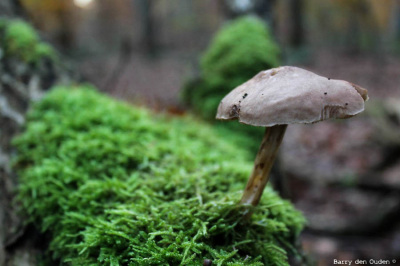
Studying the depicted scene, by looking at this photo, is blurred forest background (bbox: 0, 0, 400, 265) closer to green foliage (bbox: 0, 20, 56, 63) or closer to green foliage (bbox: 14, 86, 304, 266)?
green foliage (bbox: 0, 20, 56, 63)

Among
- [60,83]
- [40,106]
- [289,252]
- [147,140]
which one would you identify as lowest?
[289,252]

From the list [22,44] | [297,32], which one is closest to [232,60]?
[22,44]

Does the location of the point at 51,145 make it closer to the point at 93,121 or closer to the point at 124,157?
the point at 93,121

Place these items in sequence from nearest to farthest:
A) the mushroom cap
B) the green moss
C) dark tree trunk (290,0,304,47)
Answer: the mushroom cap
the green moss
dark tree trunk (290,0,304,47)

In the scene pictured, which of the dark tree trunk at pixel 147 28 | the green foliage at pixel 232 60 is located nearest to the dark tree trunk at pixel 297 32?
the dark tree trunk at pixel 147 28

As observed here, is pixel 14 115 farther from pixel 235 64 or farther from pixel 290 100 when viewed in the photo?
pixel 235 64

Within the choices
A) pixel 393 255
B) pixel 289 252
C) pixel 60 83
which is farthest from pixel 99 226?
pixel 393 255

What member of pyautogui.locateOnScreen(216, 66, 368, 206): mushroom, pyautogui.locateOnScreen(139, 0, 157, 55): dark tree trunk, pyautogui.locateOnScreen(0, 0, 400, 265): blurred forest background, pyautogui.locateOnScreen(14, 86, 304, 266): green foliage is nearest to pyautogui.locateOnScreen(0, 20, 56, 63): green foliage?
pyautogui.locateOnScreen(0, 0, 400, 265): blurred forest background
